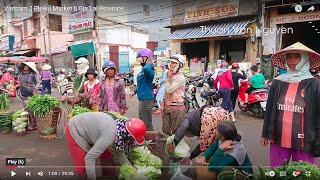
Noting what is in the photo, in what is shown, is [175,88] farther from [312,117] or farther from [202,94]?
[202,94]

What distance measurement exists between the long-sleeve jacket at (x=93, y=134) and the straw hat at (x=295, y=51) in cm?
140

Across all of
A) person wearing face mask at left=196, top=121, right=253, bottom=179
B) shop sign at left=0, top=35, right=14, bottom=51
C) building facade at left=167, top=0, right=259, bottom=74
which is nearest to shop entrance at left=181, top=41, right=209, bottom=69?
building facade at left=167, top=0, right=259, bottom=74

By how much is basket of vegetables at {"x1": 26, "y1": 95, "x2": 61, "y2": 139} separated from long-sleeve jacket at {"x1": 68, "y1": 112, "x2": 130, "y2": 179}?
6.50ft

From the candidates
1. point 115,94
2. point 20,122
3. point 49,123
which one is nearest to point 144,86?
point 115,94

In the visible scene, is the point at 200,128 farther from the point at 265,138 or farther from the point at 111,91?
the point at 111,91

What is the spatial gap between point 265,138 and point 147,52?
1769mm

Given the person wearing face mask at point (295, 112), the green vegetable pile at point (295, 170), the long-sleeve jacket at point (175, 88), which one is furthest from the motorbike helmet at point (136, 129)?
the long-sleeve jacket at point (175, 88)

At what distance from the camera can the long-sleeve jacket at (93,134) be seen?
2041 millimetres

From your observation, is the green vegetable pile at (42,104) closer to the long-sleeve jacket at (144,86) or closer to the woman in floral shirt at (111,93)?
the woman in floral shirt at (111,93)

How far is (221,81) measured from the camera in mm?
5461

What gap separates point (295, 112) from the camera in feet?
6.89

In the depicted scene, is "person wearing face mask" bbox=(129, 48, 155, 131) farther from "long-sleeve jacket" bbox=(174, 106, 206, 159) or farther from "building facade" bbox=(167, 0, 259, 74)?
"long-sleeve jacket" bbox=(174, 106, 206, 159)

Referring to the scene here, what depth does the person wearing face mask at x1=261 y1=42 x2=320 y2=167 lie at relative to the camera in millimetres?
2041

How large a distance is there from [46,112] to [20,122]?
2.30 feet
